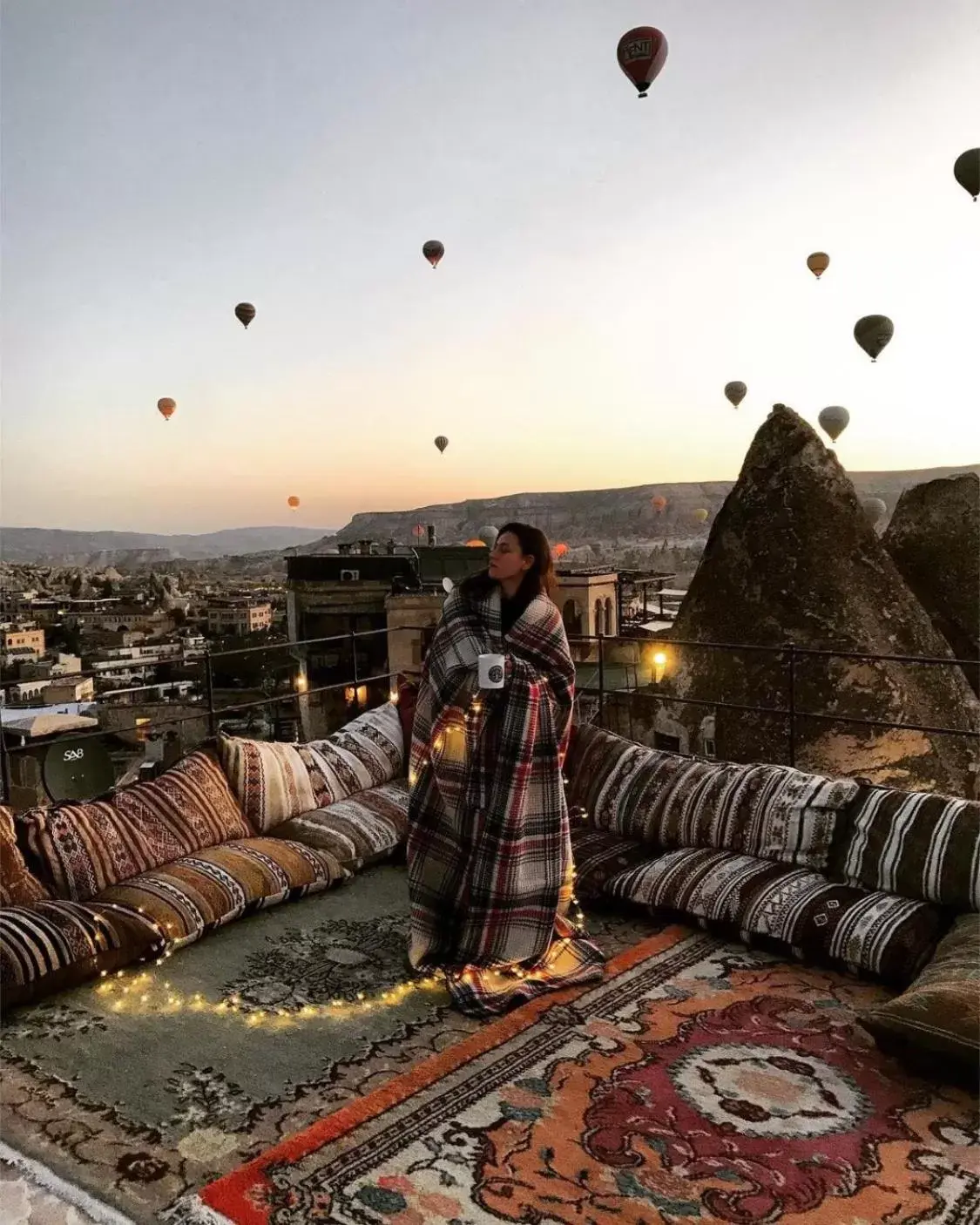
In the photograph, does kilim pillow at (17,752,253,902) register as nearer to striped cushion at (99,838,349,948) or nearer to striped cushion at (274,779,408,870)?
striped cushion at (99,838,349,948)

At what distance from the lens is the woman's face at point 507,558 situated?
317cm

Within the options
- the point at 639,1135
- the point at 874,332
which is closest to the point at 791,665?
the point at 639,1135

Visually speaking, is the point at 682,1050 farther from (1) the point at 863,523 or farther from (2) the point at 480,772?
(1) the point at 863,523

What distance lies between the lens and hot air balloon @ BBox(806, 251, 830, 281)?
16.0 m

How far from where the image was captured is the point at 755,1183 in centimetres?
204

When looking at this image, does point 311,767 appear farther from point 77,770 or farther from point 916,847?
point 916,847

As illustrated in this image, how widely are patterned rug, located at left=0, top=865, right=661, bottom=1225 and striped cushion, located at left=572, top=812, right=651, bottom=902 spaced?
18cm

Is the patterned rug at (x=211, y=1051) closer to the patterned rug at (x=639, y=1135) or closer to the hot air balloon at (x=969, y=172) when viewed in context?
the patterned rug at (x=639, y=1135)

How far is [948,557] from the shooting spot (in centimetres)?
1136

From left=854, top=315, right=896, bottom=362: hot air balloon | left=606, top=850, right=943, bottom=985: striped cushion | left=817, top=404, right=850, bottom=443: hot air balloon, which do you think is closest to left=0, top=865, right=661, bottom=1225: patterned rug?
left=606, top=850, right=943, bottom=985: striped cushion

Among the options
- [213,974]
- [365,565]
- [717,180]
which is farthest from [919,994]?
[365,565]

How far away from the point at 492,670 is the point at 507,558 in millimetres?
416

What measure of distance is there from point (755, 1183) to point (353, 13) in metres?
5.55

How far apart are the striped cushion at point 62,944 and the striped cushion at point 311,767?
3.08 ft
